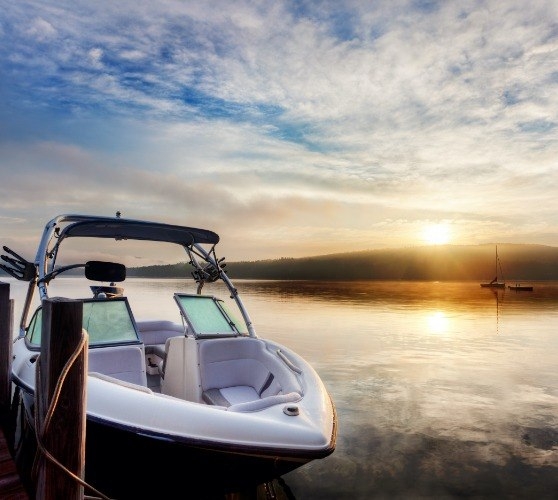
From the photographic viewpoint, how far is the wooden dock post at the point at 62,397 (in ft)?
10.4

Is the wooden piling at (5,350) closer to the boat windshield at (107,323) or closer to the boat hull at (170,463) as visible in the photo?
the boat windshield at (107,323)

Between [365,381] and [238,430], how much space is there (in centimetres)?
909

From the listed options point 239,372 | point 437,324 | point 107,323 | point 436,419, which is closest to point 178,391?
point 239,372

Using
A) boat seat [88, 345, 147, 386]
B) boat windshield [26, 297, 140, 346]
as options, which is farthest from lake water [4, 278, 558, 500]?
boat windshield [26, 297, 140, 346]

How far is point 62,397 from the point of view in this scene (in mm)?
3221

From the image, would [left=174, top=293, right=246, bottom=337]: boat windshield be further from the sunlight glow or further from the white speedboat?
the sunlight glow

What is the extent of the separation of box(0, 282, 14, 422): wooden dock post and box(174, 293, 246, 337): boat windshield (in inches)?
103

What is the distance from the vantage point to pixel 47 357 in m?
3.19

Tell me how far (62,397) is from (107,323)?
3392mm

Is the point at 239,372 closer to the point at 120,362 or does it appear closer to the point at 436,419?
the point at 120,362

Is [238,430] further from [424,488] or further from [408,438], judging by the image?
[408,438]

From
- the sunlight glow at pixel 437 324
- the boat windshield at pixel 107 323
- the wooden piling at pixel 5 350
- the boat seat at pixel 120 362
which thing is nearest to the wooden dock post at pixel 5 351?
the wooden piling at pixel 5 350

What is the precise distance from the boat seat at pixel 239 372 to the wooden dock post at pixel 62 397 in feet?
9.07

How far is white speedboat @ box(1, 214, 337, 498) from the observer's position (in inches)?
162
